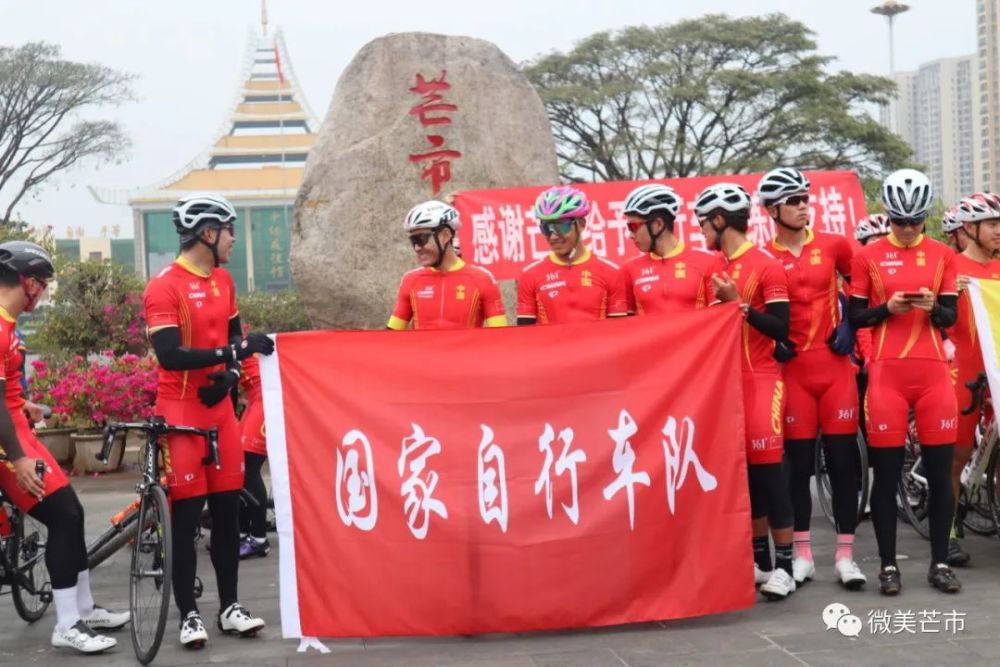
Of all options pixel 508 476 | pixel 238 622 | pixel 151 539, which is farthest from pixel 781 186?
pixel 151 539

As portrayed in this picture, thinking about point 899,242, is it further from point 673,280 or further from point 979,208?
point 673,280

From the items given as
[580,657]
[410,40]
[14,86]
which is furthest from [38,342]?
[14,86]

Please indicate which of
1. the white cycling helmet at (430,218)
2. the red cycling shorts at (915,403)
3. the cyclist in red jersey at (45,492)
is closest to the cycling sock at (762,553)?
the red cycling shorts at (915,403)

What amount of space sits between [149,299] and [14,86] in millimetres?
36921

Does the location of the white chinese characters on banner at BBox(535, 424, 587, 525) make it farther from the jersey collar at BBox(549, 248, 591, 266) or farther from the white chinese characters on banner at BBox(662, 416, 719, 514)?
the jersey collar at BBox(549, 248, 591, 266)

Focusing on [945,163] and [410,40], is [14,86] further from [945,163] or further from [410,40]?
[945,163]

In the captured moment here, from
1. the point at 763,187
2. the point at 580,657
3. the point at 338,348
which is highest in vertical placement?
the point at 763,187

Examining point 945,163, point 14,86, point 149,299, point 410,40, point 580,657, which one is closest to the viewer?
point 580,657

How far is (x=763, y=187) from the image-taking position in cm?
648

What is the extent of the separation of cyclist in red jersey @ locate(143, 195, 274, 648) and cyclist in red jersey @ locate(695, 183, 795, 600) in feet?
7.61

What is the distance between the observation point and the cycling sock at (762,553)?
6574 mm

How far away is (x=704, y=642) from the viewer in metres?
5.53

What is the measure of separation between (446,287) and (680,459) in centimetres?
181

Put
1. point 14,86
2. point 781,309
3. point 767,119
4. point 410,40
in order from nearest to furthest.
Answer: point 781,309 → point 410,40 → point 767,119 → point 14,86
